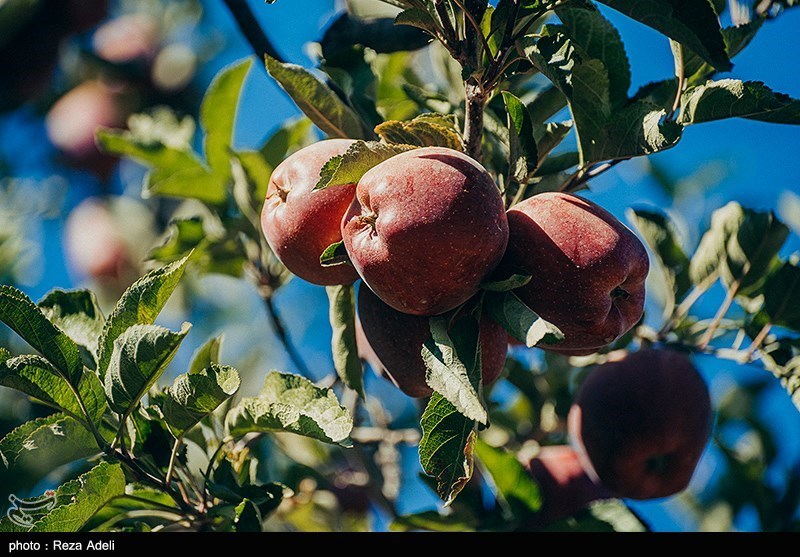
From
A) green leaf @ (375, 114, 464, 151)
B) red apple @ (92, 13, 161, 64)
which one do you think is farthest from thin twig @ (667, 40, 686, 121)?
red apple @ (92, 13, 161, 64)

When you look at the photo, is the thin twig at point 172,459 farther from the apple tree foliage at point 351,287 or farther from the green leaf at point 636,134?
the green leaf at point 636,134

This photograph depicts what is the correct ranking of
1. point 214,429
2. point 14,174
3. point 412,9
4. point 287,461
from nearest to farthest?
point 412,9
point 214,429
point 287,461
point 14,174

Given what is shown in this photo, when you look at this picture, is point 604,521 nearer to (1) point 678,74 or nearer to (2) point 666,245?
(2) point 666,245

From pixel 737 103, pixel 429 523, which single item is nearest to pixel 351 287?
pixel 429 523

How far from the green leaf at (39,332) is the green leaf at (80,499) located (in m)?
0.14

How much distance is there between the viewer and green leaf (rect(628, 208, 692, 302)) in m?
1.83

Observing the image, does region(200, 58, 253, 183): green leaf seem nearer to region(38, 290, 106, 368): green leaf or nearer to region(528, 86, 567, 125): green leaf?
region(38, 290, 106, 368): green leaf

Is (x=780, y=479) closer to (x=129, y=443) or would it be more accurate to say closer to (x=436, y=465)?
(x=436, y=465)

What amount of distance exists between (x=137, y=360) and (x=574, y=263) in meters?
0.62

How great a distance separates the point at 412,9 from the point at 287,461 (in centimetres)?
133

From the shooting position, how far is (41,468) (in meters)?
1.24

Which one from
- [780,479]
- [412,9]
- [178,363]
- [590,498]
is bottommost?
[780,479]

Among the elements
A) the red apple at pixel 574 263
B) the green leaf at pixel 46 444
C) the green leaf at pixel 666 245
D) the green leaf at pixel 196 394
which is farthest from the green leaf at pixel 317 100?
the green leaf at pixel 666 245
